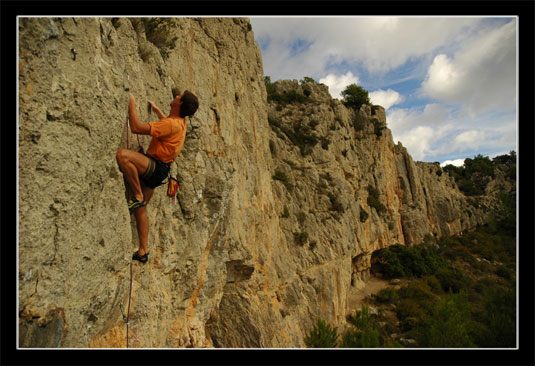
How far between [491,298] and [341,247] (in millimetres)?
10518

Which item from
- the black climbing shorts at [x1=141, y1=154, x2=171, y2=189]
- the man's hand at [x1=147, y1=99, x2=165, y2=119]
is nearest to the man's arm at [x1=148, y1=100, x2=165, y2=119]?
the man's hand at [x1=147, y1=99, x2=165, y2=119]

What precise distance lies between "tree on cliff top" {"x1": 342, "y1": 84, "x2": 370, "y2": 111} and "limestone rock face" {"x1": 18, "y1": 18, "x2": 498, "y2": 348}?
18.6 metres

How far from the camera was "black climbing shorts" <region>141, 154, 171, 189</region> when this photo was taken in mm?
4285

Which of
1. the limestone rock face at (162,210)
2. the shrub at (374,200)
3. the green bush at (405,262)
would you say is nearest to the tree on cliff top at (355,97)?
the shrub at (374,200)

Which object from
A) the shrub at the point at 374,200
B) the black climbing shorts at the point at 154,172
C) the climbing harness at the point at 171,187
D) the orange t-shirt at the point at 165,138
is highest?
the orange t-shirt at the point at 165,138

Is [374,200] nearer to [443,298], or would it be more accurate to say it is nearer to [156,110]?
[443,298]

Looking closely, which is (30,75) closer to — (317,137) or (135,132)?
(135,132)

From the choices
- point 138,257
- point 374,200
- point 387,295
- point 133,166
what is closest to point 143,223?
point 138,257

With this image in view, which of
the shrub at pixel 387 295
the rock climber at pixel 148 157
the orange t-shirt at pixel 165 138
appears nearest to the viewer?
the rock climber at pixel 148 157

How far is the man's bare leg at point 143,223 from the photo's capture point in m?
4.45

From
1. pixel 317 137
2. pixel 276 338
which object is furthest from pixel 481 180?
pixel 276 338

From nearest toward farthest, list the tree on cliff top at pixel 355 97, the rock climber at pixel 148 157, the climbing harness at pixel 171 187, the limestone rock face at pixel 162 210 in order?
the limestone rock face at pixel 162 210, the rock climber at pixel 148 157, the climbing harness at pixel 171 187, the tree on cliff top at pixel 355 97

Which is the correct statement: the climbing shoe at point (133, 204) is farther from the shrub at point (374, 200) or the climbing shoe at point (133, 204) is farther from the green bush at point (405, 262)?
the green bush at point (405, 262)

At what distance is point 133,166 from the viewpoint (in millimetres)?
4078
